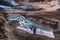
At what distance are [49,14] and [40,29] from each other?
0.53 feet

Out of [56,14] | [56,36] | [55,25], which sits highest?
[56,14]

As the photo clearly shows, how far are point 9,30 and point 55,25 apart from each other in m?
0.43

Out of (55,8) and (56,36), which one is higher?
(55,8)

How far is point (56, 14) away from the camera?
1287 mm

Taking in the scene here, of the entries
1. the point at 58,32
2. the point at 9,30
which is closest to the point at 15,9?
the point at 9,30

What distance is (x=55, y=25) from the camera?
132cm

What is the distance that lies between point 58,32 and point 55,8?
0.74ft

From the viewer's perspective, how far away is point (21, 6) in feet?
4.21

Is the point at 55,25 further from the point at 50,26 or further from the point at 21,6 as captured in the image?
the point at 21,6

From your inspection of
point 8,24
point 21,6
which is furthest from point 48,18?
point 8,24

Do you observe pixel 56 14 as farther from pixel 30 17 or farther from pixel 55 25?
pixel 30 17

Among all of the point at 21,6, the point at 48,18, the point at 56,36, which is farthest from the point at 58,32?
the point at 21,6

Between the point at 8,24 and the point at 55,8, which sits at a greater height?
the point at 55,8

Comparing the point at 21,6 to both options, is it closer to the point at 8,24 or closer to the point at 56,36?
the point at 8,24
